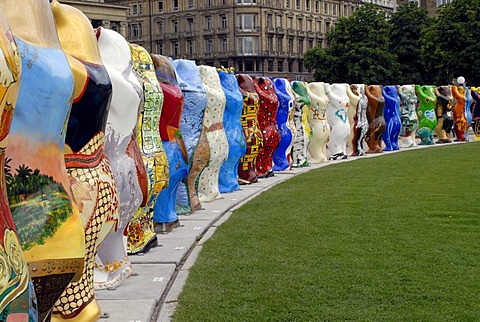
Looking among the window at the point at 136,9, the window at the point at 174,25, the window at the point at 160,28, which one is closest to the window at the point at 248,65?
Result: the window at the point at 174,25

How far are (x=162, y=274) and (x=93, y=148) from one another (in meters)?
2.26

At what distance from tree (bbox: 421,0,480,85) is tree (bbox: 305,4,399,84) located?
6.02m

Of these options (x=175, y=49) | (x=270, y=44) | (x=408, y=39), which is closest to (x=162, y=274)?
(x=408, y=39)

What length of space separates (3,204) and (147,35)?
77.8 m

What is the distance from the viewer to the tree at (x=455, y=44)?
3966 centimetres

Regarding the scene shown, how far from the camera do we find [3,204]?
8.27 feet

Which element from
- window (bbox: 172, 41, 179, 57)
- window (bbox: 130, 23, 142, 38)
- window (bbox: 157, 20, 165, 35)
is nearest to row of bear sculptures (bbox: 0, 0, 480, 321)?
window (bbox: 172, 41, 179, 57)

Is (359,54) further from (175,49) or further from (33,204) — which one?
(33,204)

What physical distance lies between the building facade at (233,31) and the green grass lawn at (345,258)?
63.4 metres

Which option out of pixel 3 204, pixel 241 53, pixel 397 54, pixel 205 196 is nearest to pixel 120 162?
pixel 3 204

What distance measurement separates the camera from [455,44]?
40844 millimetres

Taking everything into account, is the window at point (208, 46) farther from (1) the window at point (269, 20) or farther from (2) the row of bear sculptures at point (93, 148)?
(2) the row of bear sculptures at point (93, 148)

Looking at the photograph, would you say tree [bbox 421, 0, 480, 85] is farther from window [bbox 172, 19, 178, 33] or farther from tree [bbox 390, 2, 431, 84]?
window [bbox 172, 19, 178, 33]

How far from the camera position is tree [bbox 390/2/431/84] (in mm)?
49562
